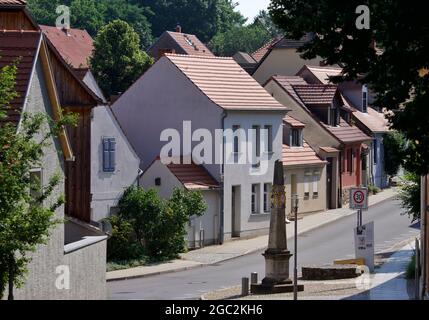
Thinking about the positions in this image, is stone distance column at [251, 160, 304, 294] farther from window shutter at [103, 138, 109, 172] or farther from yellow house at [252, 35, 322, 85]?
yellow house at [252, 35, 322, 85]

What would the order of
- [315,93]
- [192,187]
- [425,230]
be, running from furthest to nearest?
[315,93] < [192,187] < [425,230]

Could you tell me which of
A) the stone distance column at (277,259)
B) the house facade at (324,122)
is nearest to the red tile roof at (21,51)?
the stone distance column at (277,259)

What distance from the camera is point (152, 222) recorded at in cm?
4931

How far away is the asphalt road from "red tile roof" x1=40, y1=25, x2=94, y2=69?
37311 millimetres

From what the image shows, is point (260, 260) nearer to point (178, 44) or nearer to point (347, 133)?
point (347, 133)

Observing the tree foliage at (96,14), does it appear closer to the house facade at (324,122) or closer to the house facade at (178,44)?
the house facade at (178,44)

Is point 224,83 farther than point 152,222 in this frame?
Yes

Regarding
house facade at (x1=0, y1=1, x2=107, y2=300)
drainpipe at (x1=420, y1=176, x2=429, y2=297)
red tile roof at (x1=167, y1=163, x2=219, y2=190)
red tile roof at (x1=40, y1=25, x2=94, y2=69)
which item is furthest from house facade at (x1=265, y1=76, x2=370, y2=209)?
house facade at (x1=0, y1=1, x2=107, y2=300)

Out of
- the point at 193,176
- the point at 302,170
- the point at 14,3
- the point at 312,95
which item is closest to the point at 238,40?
the point at 312,95

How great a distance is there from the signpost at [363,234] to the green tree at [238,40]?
103045 mm

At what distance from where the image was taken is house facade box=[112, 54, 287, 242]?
55.7 m

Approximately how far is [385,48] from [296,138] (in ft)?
143

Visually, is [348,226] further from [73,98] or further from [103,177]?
[73,98]

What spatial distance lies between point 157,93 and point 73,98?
18817 millimetres
